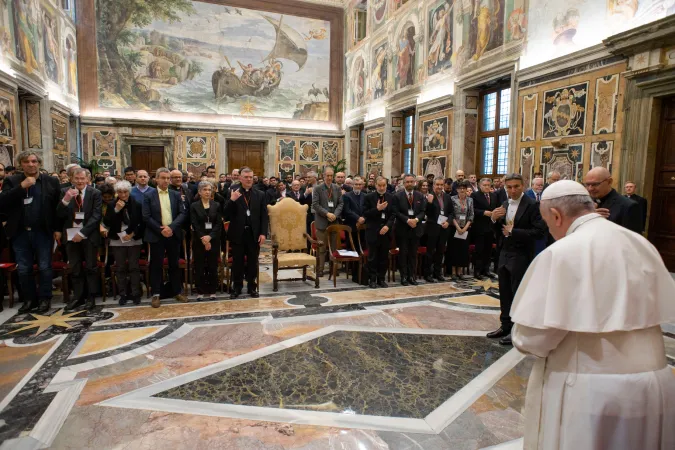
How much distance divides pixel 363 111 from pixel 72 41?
38.1 ft

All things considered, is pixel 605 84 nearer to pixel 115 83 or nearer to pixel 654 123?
pixel 654 123

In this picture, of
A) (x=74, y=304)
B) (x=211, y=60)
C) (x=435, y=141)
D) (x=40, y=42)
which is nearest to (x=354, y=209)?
(x=74, y=304)

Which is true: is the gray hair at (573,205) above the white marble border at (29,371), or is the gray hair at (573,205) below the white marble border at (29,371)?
above

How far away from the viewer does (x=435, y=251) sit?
24.0 feet

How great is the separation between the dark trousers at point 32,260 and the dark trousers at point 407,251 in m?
5.10

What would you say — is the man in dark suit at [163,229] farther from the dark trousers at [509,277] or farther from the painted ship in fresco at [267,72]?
the painted ship in fresco at [267,72]

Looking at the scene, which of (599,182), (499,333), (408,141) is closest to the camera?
(599,182)

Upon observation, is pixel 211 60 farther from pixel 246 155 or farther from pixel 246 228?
pixel 246 228

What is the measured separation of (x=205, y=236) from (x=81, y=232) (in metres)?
1.51

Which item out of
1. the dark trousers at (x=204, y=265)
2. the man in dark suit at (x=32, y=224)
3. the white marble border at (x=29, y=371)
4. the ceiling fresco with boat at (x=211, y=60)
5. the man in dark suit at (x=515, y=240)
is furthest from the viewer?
the ceiling fresco with boat at (x=211, y=60)

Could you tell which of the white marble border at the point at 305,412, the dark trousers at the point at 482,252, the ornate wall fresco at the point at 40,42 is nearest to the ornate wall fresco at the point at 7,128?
the ornate wall fresco at the point at 40,42

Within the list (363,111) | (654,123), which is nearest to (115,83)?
(363,111)

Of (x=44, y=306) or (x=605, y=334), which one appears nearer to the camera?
(x=605, y=334)

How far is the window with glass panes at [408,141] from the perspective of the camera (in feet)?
48.4
